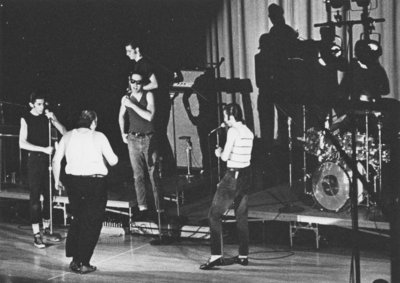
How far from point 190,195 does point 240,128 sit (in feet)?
10.5

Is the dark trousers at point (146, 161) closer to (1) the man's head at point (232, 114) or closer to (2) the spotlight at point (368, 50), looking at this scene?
(1) the man's head at point (232, 114)

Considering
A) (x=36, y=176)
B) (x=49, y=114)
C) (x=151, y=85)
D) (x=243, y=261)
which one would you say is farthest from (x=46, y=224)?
(x=243, y=261)

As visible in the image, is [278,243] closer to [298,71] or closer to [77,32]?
[298,71]

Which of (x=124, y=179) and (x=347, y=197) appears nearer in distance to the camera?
(x=347, y=197)

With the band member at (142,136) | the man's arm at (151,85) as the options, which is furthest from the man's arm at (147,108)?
the man's arm at (151,85)

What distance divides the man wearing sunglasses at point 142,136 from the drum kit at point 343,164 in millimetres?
1843

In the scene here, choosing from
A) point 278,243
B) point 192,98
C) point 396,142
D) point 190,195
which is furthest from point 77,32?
point 396,142

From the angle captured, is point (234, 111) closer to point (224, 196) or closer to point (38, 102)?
point (224, 196)

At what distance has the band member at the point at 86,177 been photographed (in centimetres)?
785

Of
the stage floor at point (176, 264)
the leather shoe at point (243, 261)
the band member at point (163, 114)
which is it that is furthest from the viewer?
the band member at point (163, 114)

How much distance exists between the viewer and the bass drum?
8.92 meters

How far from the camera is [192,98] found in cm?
1150

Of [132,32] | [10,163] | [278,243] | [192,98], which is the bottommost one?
[278,243]

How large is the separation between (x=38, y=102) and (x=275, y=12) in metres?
3.57
